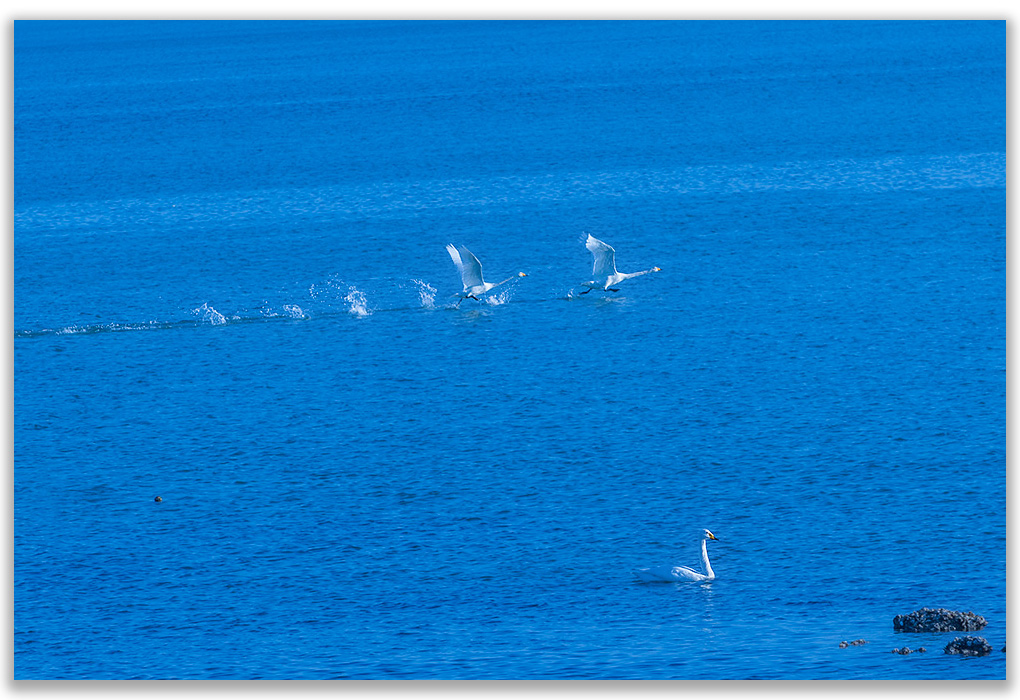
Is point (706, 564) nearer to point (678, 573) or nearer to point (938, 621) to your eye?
point (678, 573)

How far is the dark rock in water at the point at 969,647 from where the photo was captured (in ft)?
115

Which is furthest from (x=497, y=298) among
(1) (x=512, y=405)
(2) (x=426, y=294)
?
(1) (x=512, y=405)

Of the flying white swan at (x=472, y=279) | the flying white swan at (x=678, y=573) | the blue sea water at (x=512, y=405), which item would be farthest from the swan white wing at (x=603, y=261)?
the flying white swan at (x=678, y=573)

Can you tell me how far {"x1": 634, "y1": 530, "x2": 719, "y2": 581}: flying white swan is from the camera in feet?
139

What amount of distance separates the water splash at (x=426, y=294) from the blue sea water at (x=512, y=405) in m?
0.27

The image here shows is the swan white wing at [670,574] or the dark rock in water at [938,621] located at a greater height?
the swan white wing at [670,574]

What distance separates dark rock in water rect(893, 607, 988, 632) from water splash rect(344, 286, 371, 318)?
142 feet

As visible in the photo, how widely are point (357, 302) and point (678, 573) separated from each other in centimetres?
3952

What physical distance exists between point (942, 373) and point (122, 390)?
3608 centimetres

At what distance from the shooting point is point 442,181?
11419cm

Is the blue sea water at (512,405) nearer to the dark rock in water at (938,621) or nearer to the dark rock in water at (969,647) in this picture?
the dark rock in water at (969,647)

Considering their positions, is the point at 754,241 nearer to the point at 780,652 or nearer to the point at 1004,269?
the point at 1004,269

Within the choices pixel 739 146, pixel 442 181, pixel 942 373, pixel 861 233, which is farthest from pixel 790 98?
pixel 942 373

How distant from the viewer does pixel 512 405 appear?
200 feet
